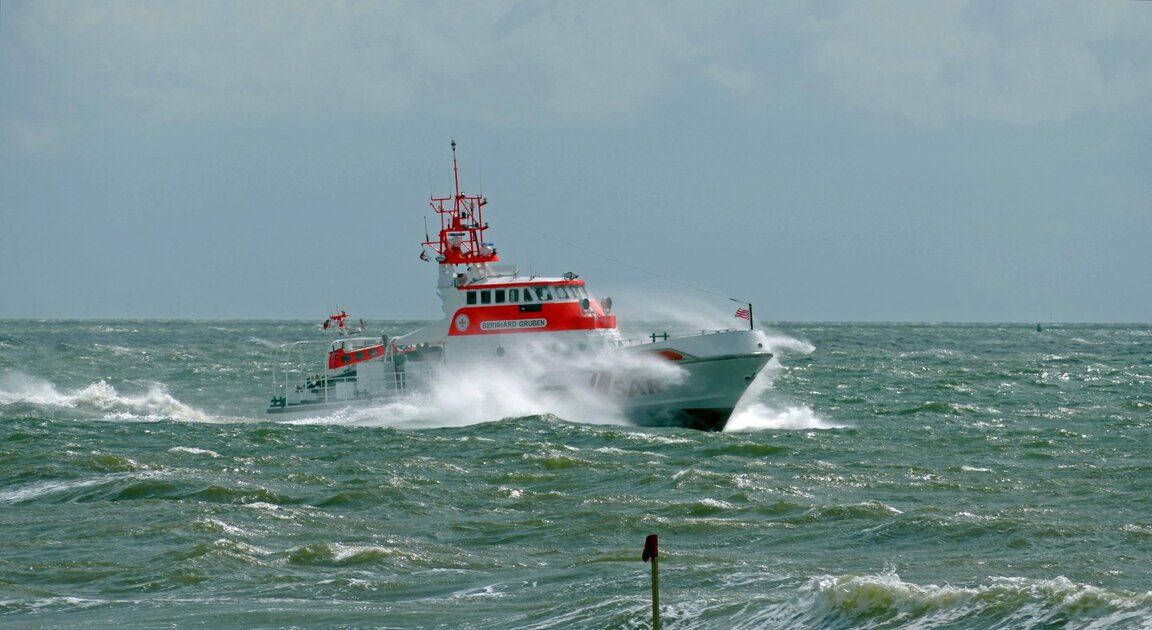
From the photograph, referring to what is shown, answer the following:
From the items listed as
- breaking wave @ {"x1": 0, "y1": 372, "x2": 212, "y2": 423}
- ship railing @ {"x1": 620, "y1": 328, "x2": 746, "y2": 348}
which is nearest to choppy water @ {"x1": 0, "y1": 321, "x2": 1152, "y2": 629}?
ship railing @ {"x1": 620, "y1": 328, "x2": 746, "y2": 348}

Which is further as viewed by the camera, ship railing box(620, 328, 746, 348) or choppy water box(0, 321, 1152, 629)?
ship railing box(620, 328, 746, 348)

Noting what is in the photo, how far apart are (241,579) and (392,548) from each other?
6.91ft

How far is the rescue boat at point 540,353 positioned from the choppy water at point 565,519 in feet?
2.55

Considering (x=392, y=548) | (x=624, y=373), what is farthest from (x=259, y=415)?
(x=392, y=548)

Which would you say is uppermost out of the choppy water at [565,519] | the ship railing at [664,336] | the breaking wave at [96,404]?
the ship railing at [664,336]

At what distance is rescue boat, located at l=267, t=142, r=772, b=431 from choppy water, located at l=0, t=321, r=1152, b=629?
0.78 metres

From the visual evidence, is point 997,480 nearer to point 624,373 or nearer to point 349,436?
point 624,373

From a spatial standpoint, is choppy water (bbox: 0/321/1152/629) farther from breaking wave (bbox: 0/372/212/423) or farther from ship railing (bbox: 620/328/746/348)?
breaking wave (bbox: 0/372/212/423)

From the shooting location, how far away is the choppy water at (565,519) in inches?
530

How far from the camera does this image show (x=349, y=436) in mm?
30109

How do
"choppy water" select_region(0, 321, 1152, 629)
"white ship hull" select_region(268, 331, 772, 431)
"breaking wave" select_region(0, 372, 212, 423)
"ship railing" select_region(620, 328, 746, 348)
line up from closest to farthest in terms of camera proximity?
"choppy water" select_region(0, 321, 1152, 629), "white ship hull" select_region(268, 331, 772, 431), "ship railing" select_region(620, 328, 746, 348), "breaking wave" select_region(0, 372, 212, 423)

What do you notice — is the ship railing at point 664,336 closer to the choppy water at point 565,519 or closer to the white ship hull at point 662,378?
the white ship hull at point 662,378

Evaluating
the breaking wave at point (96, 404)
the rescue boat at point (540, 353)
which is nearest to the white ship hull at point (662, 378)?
the rescue boat at point (540, 353)

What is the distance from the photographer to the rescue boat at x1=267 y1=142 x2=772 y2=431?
30.9 m
